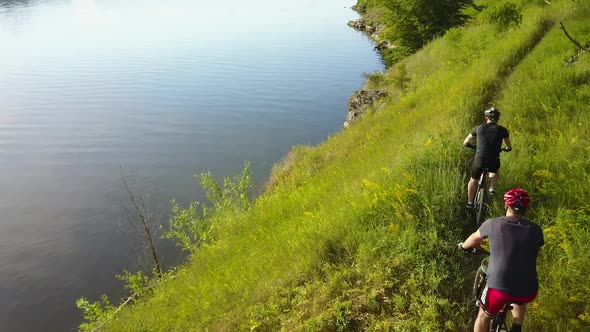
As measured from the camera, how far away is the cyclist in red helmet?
4.85 meters

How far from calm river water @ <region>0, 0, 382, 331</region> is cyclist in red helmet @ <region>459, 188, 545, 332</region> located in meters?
12.3

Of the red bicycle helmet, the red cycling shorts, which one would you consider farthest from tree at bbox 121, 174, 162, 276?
the red bicycle helmet

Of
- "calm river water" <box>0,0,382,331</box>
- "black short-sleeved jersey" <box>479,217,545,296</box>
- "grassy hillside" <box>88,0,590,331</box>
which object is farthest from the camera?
"calm river water" <box>0,0,382,331</box>

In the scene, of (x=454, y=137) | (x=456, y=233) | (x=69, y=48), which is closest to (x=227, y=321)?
(x=456, y=233)

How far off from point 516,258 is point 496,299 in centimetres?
58

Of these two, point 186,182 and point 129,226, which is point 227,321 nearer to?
point 129,226

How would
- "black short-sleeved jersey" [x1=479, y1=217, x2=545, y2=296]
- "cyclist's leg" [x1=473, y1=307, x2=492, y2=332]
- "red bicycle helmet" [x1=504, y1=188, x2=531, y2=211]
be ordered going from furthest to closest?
"cyclist's leg" [x1=473, y1=307, x2=492, y2=332] < "red bicycle helmet" [x1=504, y1=188, x2=531, y2=211] < "black short-sleeved jersey" [x1=479, y1=217, x2=545, y2=296]

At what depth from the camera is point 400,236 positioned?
7.14m

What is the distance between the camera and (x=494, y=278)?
16.3 ft

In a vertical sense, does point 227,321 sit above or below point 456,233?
below

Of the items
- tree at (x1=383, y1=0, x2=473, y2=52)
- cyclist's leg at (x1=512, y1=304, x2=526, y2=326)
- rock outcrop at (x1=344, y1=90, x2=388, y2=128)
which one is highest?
tree at (x1=383, y1=0, x2=473, y2=52)

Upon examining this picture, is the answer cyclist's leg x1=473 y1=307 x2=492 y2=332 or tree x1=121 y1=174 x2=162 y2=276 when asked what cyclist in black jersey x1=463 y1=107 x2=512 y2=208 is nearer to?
cyclist's leg x1=473 y1=307 x2=492 y2=332

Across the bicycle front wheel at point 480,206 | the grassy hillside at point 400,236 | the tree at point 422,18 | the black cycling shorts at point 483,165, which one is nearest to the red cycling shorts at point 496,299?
the grassy hillside at point 400,236

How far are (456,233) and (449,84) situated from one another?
33.5 feet
